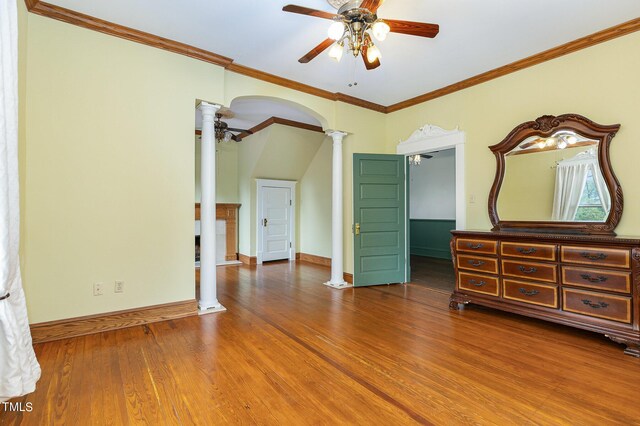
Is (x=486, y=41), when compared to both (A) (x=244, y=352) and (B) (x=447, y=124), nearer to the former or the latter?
(B) (x=447, y=124)

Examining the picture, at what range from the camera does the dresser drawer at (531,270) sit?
289 centimetres

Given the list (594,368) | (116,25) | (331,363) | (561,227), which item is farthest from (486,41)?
(116,25)

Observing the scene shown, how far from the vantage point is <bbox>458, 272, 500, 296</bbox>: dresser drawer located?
3.28 meters

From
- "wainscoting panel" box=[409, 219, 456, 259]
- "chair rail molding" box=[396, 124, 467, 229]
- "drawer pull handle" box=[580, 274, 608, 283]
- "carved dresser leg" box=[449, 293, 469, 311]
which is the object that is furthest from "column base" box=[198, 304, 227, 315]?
"wainscoting panel" box=[409, 219, 456, 259]

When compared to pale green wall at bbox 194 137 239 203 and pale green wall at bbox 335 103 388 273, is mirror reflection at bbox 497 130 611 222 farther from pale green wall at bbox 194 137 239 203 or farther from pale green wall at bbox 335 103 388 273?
pale green wall at bbox 194 137 239 203

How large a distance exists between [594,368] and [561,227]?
1.51 metres

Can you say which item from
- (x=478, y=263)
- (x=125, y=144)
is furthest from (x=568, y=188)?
(x=125, y=144)

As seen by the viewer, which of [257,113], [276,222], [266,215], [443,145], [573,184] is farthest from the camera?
[276,222]

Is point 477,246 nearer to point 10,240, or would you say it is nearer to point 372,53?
point 372,53

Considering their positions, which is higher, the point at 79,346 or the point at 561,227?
the point at 561,227

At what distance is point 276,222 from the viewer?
7.11m

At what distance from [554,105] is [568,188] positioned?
2.94ft

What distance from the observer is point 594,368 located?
2.23 m

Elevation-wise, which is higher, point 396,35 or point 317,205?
point 396,35
